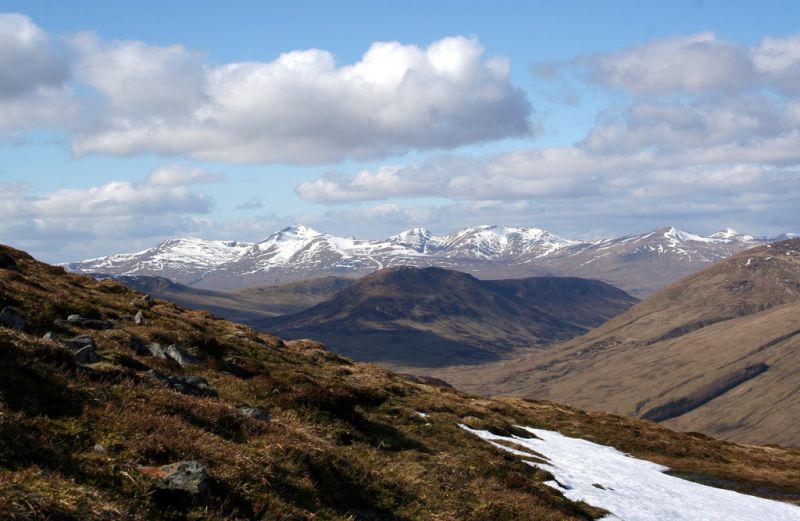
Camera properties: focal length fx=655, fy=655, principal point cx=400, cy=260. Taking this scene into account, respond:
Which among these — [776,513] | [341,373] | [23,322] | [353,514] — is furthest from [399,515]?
[341,373]

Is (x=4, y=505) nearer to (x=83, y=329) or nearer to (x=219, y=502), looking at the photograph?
(x=219, y=502)

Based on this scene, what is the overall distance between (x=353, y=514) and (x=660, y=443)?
4750 centimetres

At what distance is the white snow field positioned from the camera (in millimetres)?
28509

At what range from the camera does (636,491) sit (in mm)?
32125

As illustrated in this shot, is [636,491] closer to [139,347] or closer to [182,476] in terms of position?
[139,347]

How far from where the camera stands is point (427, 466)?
23.0m

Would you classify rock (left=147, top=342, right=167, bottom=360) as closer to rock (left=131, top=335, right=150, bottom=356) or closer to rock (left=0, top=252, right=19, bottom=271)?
rock (left=131, top=335, right=150, bottom=356)

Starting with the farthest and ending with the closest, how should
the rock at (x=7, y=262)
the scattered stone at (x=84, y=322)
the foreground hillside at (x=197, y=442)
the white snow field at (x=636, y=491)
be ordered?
1. the rock at (x=7, y=262)
2. the scattered stone at (x=84, y=322)
3. the white snow field at (x=636, y=491)
4. the foreground hillside at (x=197, y=442)

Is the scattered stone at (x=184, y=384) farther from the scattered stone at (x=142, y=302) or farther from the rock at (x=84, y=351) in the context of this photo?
the scattered stone at (x=142, y=302)

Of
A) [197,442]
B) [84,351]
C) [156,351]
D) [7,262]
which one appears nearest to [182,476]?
[197,442]

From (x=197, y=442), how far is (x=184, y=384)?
316 inches

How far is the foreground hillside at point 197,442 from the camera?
12617 mm

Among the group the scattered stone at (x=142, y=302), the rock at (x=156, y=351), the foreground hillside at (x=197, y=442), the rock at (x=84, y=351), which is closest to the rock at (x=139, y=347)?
the foreground hillside at (x=197, y=442)

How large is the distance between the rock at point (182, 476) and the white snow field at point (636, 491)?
18.4 meters
